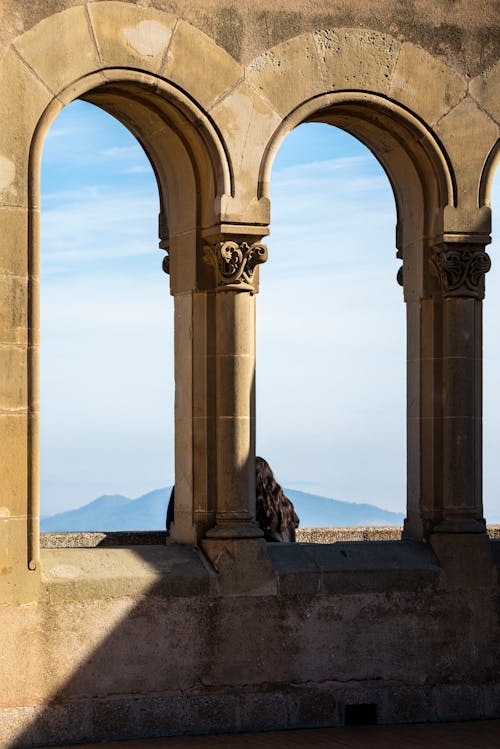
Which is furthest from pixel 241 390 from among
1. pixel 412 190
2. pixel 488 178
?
pixel 488 178

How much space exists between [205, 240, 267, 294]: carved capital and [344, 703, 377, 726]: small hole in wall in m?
3.21

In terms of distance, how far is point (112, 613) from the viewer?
1191 cm

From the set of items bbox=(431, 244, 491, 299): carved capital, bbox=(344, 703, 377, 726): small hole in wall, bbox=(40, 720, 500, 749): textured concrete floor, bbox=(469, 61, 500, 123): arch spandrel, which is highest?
bbox=(469, 61, 500, 123): arch spandrel

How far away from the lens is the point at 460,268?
1297 cm

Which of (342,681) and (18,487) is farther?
(342,681)

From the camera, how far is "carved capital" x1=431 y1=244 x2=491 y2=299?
12953 millimetres

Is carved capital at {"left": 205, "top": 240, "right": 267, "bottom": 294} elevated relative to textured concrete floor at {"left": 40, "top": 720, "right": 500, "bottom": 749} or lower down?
elevated

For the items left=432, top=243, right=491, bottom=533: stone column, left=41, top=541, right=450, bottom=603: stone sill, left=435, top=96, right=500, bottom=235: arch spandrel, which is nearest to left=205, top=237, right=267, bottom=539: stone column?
left=41, top=541, right=450, bottom=603: stone sill

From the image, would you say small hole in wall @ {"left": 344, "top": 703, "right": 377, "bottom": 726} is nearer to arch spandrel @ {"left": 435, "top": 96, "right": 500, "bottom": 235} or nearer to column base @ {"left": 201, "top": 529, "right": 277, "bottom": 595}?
column base @ {"left": 201, "top": 529, "right": 277, "bottom": 595}

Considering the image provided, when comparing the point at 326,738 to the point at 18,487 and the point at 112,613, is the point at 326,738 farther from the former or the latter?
the point at 18,487

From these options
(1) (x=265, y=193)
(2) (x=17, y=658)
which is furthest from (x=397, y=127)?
(2) (x=17, y=658)

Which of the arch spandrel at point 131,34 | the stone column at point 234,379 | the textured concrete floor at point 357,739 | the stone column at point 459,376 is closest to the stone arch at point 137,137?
the arch spandrel at point 131,34

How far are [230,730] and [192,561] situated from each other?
4.09 ft

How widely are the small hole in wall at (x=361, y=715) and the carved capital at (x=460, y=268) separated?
319cm
